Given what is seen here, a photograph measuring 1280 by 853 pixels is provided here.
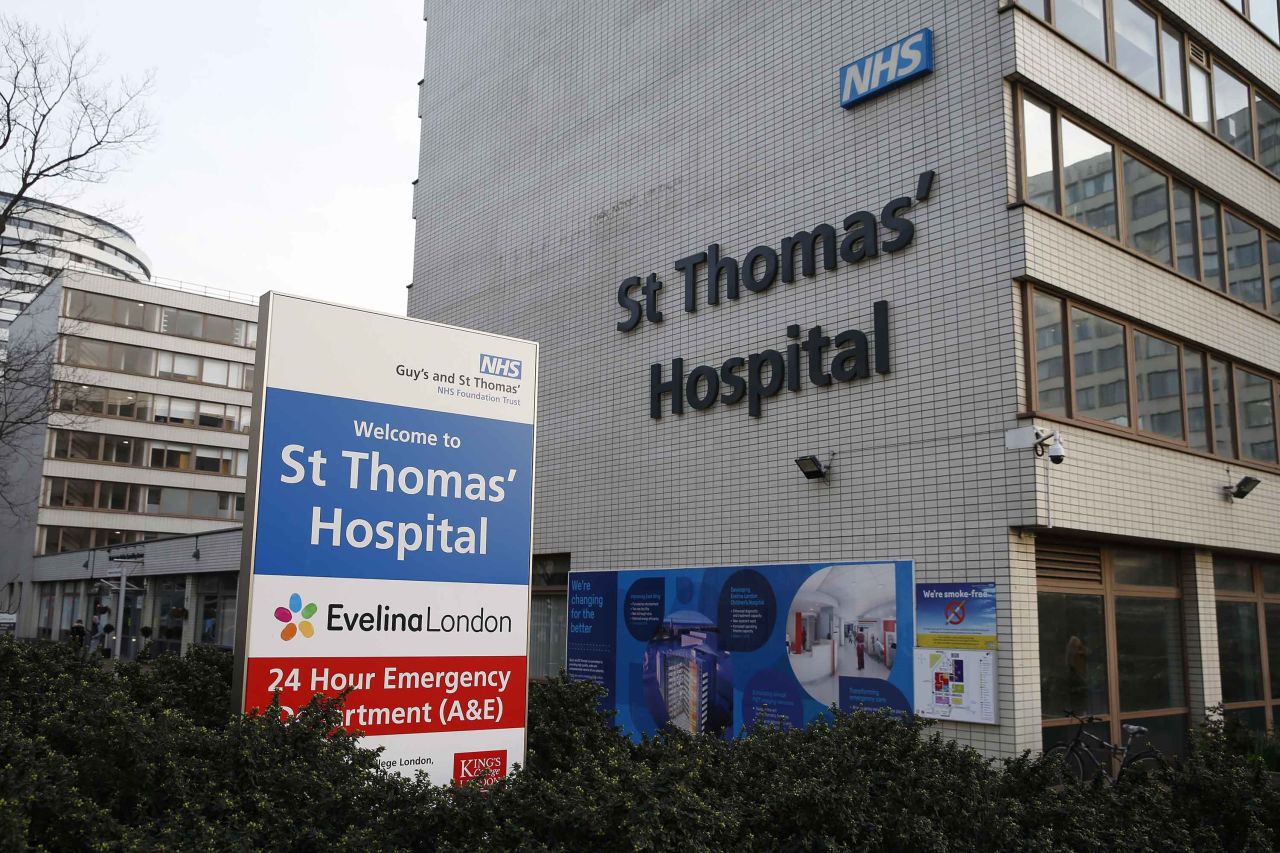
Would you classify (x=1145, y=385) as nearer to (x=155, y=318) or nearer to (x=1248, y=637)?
(x=1248, y=637)

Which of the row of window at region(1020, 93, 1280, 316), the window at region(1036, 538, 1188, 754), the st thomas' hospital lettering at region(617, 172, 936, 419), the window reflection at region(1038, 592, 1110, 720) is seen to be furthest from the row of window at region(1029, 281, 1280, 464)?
the window reflection at region(1038, 592, 1110, 720)

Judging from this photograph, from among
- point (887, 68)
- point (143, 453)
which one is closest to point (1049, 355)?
point (887, 68)

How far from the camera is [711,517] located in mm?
14602

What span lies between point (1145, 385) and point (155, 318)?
178 ft

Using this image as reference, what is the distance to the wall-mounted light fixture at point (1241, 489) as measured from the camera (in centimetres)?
1407

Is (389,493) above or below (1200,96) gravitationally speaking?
below

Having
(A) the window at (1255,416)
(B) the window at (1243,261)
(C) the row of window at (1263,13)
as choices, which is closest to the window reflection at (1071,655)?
(A) the window at (1255,416)

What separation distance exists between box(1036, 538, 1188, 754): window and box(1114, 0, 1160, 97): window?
6293mm

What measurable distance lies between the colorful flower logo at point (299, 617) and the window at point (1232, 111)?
50.0 feet

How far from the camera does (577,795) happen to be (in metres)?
5.01

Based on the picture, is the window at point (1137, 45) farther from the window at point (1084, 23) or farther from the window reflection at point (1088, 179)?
the window reflection at point (1088, 179)

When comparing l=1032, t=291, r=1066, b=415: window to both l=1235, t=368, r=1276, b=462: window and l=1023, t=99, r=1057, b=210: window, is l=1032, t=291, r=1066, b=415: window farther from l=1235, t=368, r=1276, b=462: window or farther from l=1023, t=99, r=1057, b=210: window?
l=1235, t=368, r=1276, b=462: window

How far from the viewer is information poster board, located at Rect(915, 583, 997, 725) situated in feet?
36.3

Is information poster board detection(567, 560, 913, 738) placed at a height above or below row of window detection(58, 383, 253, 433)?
below
